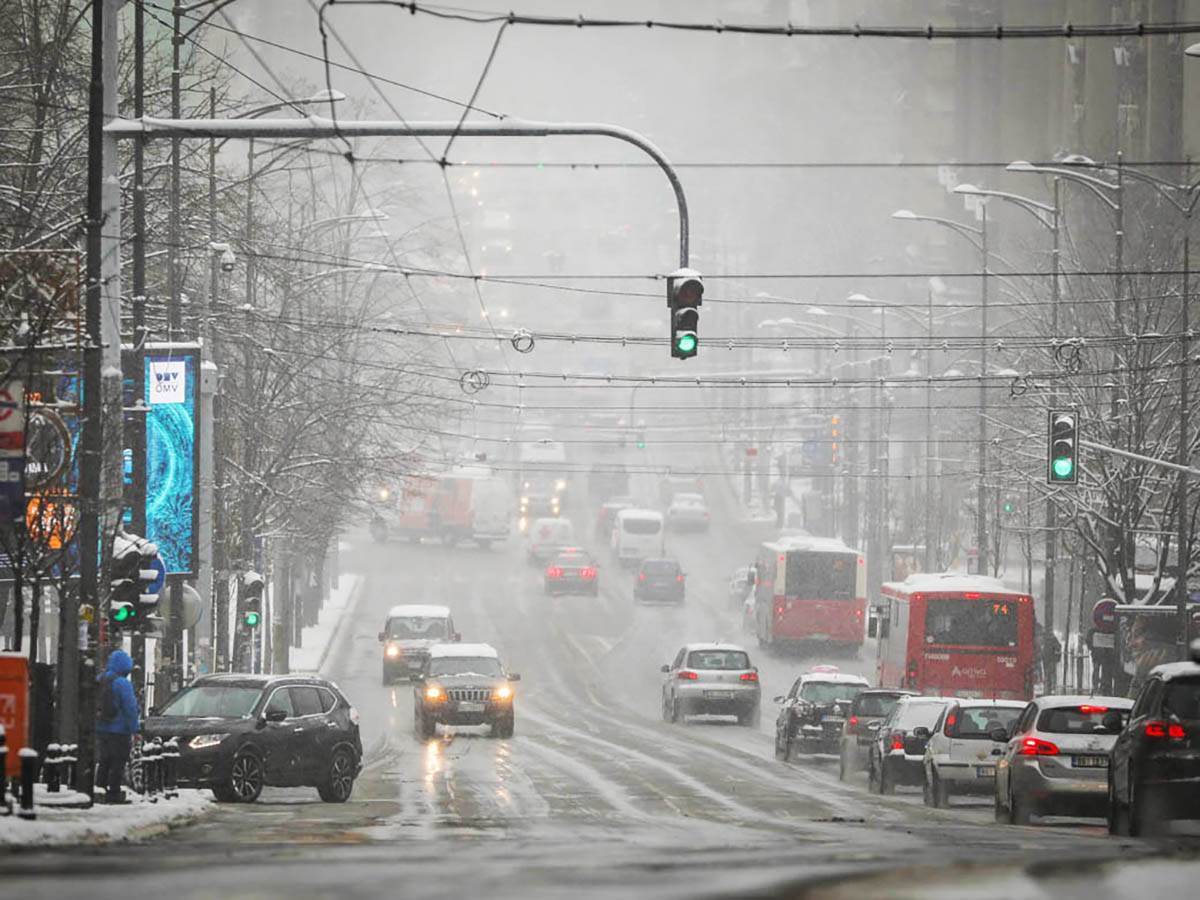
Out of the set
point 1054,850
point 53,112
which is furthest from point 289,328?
point 1054,850

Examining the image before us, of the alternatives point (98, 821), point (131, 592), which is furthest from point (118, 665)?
point (98, 821)

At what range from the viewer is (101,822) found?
66.0 feet

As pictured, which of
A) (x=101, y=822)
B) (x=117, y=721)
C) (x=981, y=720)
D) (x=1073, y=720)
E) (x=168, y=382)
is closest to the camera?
(x=101, y=822)

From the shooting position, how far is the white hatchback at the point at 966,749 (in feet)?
96.3

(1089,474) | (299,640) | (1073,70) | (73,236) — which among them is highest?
(1073,70)

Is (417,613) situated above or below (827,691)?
above

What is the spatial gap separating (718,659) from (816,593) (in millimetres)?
17855

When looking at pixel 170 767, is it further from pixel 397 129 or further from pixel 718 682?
pixel 718 682

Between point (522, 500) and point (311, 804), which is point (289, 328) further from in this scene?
point (522, 500)

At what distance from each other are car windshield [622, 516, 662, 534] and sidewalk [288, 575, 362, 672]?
11.9 meters

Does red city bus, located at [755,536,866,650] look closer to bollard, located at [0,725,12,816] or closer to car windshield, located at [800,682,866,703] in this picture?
car windshield, located at [800,682,866,703]

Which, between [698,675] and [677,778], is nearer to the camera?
[677,778]

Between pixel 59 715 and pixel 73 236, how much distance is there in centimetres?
791

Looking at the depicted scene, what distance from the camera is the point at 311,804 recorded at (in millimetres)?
27391
